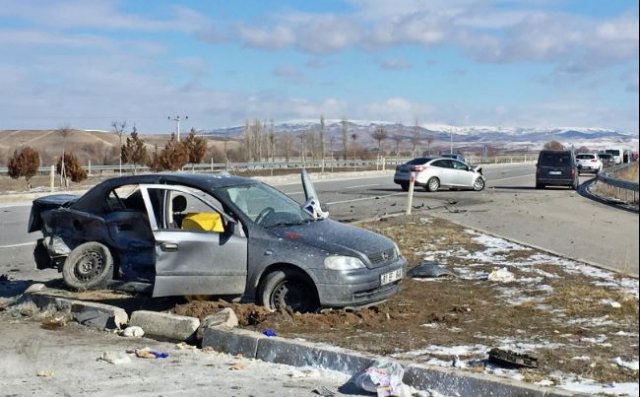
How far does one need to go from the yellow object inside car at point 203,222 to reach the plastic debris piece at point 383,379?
10.0 ft

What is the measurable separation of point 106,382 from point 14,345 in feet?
5.66

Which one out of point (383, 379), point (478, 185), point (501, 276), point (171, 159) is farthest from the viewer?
point (171, 159)

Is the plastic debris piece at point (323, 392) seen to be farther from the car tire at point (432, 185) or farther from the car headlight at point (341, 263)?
the car tire at point (432, 185)

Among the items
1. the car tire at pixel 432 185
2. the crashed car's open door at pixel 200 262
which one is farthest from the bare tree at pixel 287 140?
the car tire at pixel 432 185

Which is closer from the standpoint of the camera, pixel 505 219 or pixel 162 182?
pixel 162 182

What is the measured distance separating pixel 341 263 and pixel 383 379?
214 centimetres

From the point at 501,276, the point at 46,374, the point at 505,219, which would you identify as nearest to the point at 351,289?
the point at 46,374

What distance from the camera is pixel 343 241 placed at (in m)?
7.98

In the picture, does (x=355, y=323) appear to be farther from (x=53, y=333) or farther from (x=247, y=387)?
(x=53, y=333)

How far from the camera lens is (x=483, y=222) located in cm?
1820

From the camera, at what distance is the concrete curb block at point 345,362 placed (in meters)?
5.37

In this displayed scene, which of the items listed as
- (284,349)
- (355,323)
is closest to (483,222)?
(355,323)

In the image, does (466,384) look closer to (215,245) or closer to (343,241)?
(343,241)

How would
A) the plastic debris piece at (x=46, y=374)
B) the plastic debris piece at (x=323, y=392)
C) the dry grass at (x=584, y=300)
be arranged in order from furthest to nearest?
the dry grass at (x=584, y=300)
the plastic debris piece at (x=46, y=374)
the plastic debris piece at (x=323, y=392)
